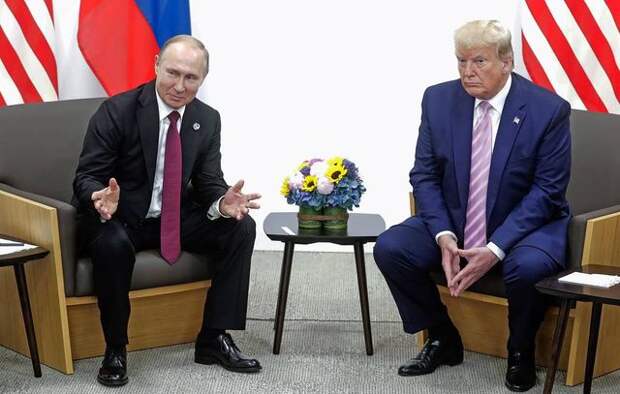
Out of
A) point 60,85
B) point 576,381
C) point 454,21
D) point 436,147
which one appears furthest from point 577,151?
point 60,85

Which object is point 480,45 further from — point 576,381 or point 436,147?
point 576,381

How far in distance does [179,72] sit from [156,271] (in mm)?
728

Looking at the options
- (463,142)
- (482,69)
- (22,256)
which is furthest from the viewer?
(463,142)

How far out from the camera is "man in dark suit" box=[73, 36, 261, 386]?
424cm

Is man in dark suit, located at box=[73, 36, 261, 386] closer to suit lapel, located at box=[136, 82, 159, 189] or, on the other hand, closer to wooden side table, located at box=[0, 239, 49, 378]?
suit lapel, located at box=[136, 82, 159, 189]

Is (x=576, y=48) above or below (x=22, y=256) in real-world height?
above

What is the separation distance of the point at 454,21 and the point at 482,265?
85.1 inches

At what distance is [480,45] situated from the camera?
418cm

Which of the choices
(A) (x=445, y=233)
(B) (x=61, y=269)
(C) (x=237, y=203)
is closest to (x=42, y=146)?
(B) (x=61, y=269)

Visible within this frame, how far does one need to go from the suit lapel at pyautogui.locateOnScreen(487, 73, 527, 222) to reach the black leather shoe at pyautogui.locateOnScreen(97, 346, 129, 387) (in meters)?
1.41

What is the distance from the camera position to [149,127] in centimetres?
434

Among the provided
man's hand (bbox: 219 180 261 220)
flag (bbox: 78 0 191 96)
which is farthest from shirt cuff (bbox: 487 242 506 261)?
flag (bbox: 78 0 191 96)

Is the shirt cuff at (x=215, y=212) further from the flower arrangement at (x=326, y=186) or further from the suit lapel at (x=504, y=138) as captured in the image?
the suit lapel at (x=504, y=138)

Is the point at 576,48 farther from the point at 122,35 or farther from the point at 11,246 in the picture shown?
the point at 11,246
